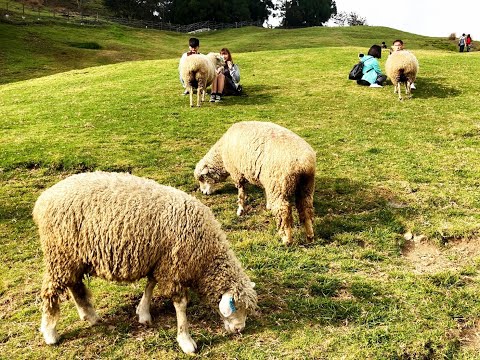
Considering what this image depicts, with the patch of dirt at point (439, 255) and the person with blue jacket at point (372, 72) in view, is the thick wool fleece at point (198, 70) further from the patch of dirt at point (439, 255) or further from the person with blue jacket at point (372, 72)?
the patch of dirt at point (439, 255)

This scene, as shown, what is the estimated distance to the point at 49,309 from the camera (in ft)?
17.9

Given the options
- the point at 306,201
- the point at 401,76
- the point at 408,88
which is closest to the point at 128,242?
the point at 306,201

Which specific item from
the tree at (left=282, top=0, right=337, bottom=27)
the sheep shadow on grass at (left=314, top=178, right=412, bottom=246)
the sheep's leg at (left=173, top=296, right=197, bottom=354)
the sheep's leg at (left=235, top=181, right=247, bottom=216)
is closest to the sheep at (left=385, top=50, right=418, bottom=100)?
the sheep shadow on grass at (left=314, top=178, right=412, bottom=246)

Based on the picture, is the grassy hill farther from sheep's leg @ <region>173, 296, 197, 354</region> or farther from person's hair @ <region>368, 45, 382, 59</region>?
sheep's leg @ <region>173, 296, 197, 354</region>

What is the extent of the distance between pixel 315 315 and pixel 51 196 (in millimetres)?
3716

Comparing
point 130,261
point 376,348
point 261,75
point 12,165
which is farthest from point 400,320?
point 261,75

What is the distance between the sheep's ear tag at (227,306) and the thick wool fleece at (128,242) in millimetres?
101

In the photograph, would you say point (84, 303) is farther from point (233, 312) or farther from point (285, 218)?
point (285, 218)

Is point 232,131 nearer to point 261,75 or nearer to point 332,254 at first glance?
point 332,254

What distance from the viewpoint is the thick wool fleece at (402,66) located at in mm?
16562

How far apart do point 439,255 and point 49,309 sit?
5.99 meters

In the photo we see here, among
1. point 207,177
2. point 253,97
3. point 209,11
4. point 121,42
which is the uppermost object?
point 209,11

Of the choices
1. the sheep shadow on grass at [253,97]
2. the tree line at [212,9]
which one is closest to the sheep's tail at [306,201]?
the sheep shadow on grass at [253,97]

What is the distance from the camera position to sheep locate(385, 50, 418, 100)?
653 inches
